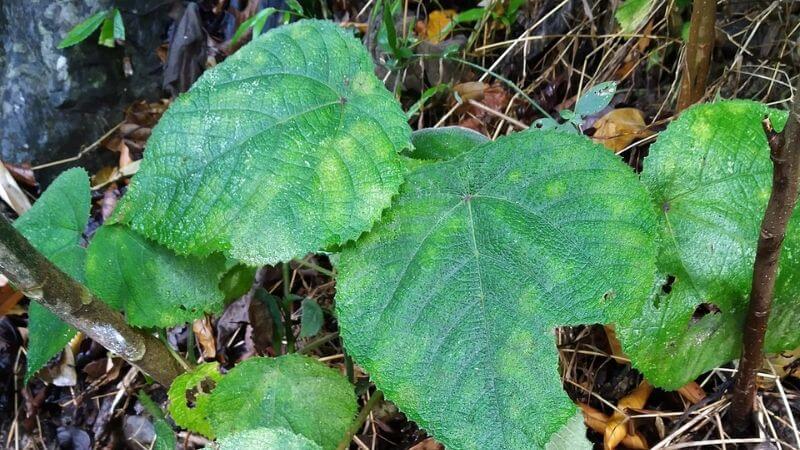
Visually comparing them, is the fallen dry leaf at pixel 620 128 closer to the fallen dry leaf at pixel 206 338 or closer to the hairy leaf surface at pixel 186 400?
the hairy leaf surface at pixel 186 400

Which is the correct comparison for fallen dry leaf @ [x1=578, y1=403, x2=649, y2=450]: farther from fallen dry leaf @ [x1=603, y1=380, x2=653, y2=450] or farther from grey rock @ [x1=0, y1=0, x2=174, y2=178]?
grey rock @ [x1=0, y1=0, x2=174, y2=178]

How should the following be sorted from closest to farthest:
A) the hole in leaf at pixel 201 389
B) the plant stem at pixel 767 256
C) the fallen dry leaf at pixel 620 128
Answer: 1. the plant stem at pixel 767 256
2. the hole in leaf at pixel 201 389
3. the fallen dry leaf at pixel 620 128

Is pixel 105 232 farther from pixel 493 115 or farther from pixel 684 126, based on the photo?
pixel 493 115

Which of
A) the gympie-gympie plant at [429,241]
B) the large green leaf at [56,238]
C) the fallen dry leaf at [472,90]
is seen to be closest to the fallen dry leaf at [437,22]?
the fallen dry leaf at [472,90]

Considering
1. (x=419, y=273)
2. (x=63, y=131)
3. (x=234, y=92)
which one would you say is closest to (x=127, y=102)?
(x=63, y=131)

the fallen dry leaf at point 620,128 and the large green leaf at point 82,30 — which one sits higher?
the large green leaf at point 82,30

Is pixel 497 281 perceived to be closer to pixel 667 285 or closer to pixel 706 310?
pixel 667 285
